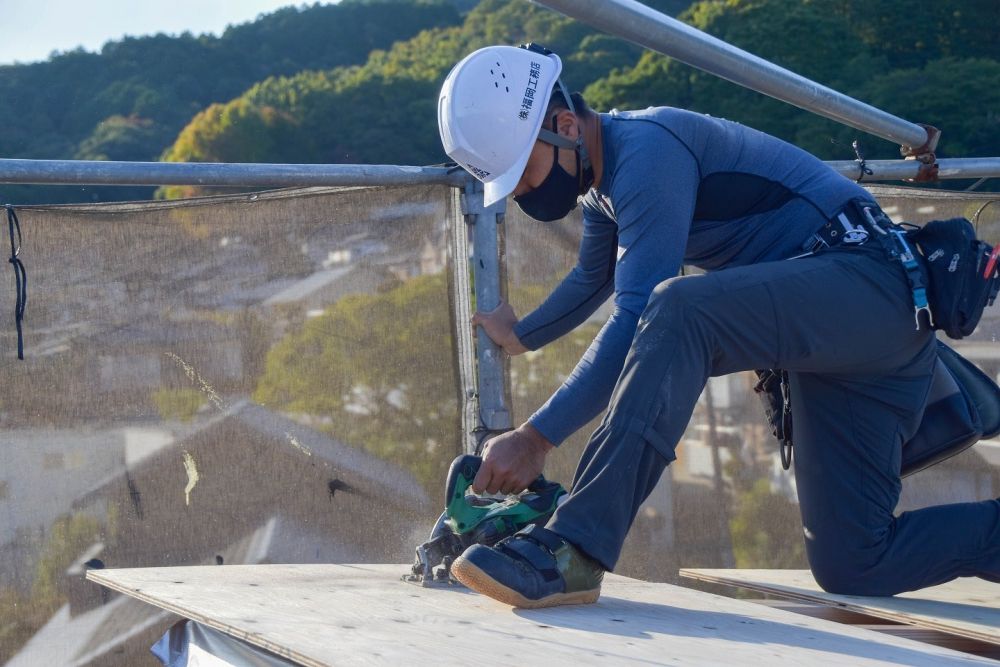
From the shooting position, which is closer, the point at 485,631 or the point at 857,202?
the point at 485,631

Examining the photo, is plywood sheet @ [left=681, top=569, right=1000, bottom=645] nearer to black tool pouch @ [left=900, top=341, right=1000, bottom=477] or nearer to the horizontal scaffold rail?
black tool pouch @ [left=900, top=341, right=1000, bottom=477]

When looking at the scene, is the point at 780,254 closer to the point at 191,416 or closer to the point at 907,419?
the point at 907,419

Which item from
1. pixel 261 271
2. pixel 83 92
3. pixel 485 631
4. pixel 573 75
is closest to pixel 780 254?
pixel 485 631

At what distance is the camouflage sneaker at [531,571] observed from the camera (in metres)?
2.37

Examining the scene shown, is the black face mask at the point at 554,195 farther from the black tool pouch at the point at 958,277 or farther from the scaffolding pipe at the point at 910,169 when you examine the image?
the scaffolding pipe at the point at 910,169

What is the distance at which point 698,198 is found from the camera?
280 centimetres

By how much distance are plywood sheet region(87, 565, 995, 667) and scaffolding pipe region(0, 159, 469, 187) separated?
1.01 m

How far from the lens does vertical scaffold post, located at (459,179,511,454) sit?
3.52m

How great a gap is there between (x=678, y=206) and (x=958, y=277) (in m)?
0.65

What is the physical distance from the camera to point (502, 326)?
135 inches

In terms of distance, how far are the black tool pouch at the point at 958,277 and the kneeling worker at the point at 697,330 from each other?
0.07 meters

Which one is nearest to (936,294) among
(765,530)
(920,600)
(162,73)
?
(920,600)

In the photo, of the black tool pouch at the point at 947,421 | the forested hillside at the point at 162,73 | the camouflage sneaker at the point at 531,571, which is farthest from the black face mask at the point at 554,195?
the forested hillside at the point at 162,73

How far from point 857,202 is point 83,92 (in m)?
50.9
